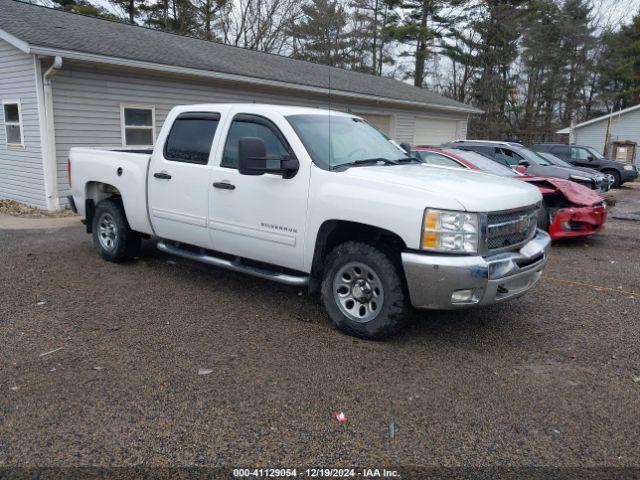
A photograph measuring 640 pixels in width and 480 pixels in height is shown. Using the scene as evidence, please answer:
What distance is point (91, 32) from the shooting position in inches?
489

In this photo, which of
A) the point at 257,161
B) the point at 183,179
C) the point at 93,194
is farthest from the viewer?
the point at 93,194

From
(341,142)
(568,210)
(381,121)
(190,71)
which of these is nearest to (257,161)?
(341,142)

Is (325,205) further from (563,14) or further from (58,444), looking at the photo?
(563,14)

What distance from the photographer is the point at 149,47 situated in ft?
42.4

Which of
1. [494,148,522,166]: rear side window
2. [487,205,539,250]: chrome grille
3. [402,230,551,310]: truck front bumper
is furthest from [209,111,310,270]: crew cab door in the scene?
[494,148,522,166]: rear side window

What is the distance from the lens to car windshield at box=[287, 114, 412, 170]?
4.72m

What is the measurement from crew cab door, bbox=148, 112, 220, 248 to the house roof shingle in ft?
15.2

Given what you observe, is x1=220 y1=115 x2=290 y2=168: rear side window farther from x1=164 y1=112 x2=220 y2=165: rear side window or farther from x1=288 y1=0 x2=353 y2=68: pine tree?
x1=288 y1=0 x2=353 y2=68: pine tree

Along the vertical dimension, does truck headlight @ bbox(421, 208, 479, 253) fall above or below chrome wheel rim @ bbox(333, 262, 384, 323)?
above

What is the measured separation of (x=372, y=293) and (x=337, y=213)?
0.72 m

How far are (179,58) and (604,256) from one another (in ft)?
33.8

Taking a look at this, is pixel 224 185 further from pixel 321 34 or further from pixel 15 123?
pixel 321 34

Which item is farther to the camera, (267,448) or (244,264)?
(244,264)

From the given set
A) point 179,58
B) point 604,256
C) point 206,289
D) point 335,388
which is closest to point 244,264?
point 206,289
